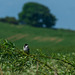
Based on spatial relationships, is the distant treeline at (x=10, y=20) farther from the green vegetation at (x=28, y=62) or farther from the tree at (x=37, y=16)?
the green vegetation at (x=28, y=62)

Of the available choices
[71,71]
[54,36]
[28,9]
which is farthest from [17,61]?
[28,9]

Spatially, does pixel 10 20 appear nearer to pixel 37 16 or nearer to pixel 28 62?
pixel 37 16

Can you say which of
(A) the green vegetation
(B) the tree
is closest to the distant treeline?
(B) the tree

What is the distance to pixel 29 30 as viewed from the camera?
278 feet

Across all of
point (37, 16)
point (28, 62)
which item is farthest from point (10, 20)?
point (28, 62)

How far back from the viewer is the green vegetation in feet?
27.3

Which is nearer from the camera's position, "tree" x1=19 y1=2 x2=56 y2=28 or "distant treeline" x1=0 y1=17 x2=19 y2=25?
"tree" x1=19 y1=2 x2=56 y2=28

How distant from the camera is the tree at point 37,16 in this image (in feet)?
365

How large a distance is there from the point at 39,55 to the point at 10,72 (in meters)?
0.98

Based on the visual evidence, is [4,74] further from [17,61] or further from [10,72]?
[17,61]

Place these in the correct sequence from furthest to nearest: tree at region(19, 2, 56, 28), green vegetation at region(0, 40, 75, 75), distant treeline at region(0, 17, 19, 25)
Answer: distant treeline at region(0, 17, 19, 25), tree at region(19, 2, 56, 28), green vegetation at region(0, 40, 75, 75)

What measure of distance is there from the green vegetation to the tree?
100872 mm

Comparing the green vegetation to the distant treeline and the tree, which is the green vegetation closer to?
the tree

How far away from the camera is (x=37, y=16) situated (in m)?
113
